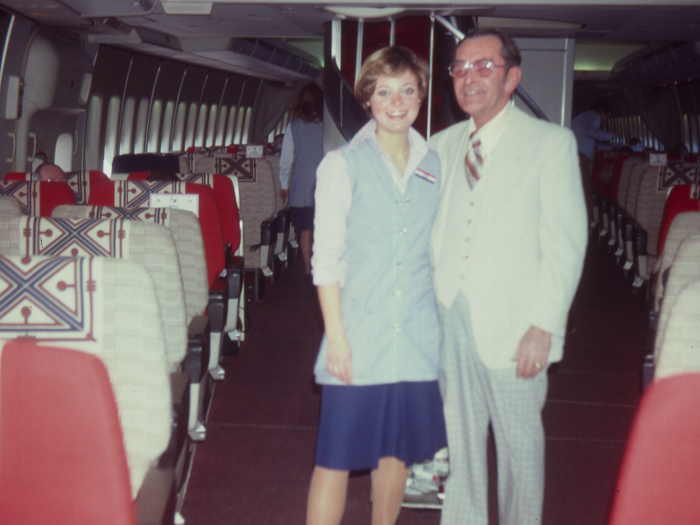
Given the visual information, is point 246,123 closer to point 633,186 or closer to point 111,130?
point 111,130

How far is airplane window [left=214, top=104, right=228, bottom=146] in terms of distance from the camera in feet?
59.1

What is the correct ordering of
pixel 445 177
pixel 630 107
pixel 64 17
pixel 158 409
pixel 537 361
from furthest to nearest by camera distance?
1. pixel 630 107
2. pixel 64 17
3. pixel 445 177
4. pixel 537 361
5. pixel 158 409

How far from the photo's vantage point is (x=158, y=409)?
1908 mm

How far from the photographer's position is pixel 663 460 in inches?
54.1

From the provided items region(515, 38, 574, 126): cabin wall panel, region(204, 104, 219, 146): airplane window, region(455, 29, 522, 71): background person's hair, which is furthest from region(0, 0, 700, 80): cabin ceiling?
region(204, 104, 219, 146): airplane window

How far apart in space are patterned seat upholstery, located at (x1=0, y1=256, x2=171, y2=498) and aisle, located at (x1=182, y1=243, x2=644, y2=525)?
1217mm

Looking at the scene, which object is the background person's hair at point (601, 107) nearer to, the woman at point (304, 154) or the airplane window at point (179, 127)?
the woman at point (304, 154)

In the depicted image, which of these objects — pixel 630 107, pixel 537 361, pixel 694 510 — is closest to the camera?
pixel 694 510

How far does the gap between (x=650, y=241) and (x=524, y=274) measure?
5224 millimetres

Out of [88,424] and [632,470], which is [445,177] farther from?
[88,424]

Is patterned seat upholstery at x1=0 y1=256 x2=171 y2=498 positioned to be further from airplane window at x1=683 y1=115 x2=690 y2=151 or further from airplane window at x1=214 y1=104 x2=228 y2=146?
airplane window at x1=683 y1=115 x2=690 y2=151

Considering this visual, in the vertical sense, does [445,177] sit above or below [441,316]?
above

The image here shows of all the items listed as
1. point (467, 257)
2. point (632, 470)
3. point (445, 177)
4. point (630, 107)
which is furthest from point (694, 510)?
point (630, 107)

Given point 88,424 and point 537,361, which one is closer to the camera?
point 88,424
